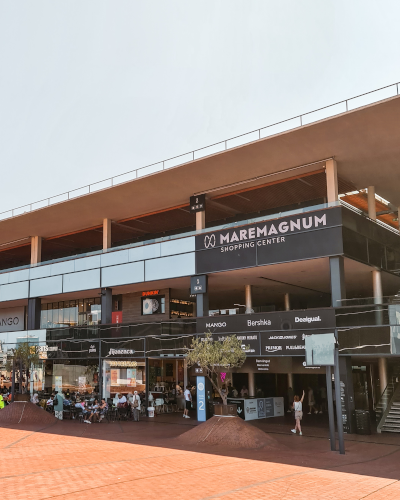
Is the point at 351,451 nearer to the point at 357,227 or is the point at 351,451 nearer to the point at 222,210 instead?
the point at 357,227

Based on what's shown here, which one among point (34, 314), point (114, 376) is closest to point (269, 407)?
point (114, 376)

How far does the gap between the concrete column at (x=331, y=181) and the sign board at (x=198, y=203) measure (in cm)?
701

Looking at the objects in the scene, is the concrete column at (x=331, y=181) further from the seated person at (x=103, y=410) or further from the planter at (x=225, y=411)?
the seated person at (x=103, y=410)

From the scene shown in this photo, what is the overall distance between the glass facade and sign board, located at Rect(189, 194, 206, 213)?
413 inches

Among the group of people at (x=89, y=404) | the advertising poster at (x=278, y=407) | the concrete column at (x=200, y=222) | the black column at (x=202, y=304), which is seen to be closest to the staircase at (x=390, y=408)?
the advertising poster at (x=278, y=407)

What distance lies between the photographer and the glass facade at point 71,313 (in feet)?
114

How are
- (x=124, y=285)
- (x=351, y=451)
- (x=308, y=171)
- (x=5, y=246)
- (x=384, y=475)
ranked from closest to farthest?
(x=384, y=475) < (x=351, y=451) < (x=308, y=171) < (x=124, y=285) < (x=5, y=246)

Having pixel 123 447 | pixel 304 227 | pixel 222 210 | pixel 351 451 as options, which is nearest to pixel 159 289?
pixel 222 210

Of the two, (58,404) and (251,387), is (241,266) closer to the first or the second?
(251,387)

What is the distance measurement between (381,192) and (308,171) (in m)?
4.86

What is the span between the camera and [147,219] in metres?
32.9

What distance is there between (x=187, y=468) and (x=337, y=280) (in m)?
11.6

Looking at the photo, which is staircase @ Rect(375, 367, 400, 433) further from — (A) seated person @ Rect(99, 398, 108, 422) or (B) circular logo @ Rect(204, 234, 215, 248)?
(A) seated person @ Rect(99, 398, 108, 422)

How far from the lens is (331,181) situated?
75.8ft
